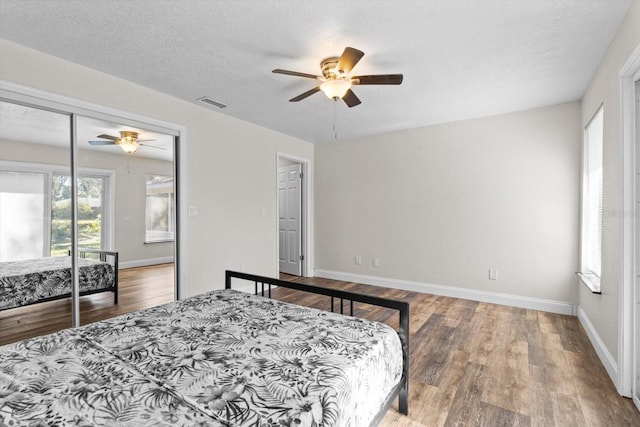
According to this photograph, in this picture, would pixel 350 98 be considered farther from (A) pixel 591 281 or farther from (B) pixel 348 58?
(A) pixel 591 281

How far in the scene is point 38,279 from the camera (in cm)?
262

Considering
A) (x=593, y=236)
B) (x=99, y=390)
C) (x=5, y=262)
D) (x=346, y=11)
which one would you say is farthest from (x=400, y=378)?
(x=5, y=262)

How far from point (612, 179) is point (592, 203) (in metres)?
1.13

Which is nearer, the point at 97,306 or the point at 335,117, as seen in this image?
the point at 97,306

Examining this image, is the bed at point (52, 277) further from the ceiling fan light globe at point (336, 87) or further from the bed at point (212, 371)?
the ceiling fan light globe at point (336, 87)

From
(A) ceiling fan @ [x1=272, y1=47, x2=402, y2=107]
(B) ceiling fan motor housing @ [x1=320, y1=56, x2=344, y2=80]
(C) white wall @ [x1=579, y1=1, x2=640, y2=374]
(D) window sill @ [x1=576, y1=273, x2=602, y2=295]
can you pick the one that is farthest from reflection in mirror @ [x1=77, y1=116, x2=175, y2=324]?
(D) window sill @ [x1=576, y1=273, x2=602, y2=295]

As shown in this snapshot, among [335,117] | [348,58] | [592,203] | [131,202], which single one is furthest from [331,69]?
[592,203]

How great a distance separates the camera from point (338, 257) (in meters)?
5.47

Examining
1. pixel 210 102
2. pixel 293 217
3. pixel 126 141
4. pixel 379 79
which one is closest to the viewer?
pixel 379 79

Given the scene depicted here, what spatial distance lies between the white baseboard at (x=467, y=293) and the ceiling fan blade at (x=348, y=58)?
11.0ft

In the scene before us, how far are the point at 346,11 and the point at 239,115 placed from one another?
2465 millimetres

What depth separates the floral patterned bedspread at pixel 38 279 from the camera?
247 cm

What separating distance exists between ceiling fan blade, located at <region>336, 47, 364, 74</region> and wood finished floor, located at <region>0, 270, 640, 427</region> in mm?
2330

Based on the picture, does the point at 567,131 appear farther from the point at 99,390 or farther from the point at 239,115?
the point at 99,390
